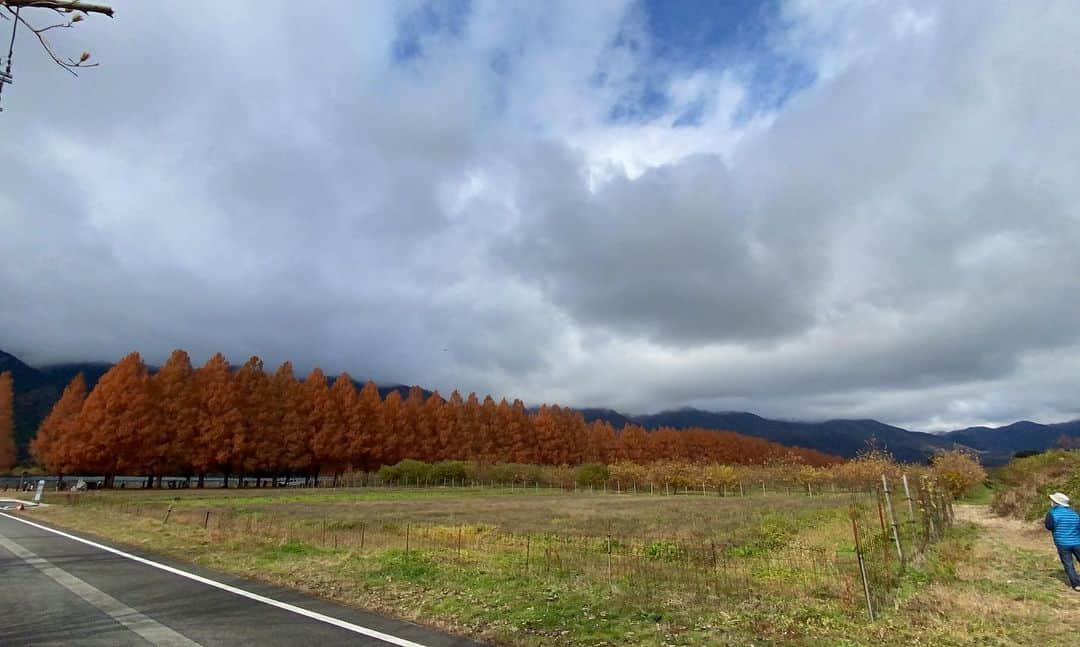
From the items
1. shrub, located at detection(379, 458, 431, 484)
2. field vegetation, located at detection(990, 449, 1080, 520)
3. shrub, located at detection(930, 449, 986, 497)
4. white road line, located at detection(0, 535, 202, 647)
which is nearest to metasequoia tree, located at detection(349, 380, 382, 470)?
shrub, located at detection(379, 458, 431, 484)

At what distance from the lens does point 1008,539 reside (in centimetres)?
2053

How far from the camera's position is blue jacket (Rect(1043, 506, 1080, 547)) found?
1167 cm

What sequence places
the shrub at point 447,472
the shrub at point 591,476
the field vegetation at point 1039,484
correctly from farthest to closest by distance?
the shrub at point 591,476, the shrub at point 447,472, the field vegetation at point 1039,484

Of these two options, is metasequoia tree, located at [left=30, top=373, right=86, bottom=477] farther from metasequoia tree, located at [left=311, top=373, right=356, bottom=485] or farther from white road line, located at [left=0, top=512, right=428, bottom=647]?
white road line, located at [left=0, top=512, right=428, bottom=647]

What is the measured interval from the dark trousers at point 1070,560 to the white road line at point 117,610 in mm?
15243

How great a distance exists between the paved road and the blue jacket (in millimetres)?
12385

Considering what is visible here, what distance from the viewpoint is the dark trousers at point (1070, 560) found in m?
11.4

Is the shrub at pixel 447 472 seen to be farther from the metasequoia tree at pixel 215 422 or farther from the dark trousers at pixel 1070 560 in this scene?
the dark trousers at pixel 1070 560

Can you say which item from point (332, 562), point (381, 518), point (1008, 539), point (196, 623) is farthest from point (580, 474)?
point (196, 623)

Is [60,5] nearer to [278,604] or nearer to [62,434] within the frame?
[278,604]

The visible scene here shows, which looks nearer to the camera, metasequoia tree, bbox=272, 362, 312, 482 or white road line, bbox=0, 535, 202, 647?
white road line, bbox=0, 535, 202, 647

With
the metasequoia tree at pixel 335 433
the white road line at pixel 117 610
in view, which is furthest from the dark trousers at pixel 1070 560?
the metasequoia tree at pixel 335 433

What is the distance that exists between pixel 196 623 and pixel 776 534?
2274 cm

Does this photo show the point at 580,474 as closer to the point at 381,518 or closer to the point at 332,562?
the point at 381,518
